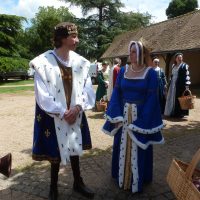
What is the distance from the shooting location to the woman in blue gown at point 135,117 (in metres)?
4.21

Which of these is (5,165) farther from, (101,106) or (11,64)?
(11,64)

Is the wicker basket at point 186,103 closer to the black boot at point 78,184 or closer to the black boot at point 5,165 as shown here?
the black boot at point 78,184

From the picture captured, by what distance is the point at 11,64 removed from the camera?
30141 millimetres

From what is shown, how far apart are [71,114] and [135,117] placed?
0.88 metres

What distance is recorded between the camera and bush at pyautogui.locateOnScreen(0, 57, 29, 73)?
29648 millimetres

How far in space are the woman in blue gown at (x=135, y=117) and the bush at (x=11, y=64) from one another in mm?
26586

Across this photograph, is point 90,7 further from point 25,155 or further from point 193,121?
point 25,155

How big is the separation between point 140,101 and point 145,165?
0.85m

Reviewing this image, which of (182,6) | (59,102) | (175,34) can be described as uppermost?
(182,6)

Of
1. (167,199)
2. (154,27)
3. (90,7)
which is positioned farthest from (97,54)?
(167,199)

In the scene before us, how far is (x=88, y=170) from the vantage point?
523 cm

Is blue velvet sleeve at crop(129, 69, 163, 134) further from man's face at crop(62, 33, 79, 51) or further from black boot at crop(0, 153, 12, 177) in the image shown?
black boot at crop(0, 153, 12, 177)

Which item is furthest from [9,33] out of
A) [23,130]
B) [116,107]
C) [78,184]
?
[78,184]

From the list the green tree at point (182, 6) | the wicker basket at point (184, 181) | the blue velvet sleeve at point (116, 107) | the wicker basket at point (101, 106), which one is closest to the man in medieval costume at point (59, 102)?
the blue velvet sleeve at point (116, 107)
